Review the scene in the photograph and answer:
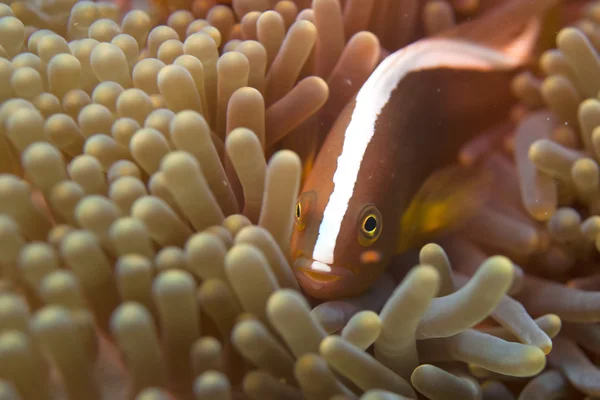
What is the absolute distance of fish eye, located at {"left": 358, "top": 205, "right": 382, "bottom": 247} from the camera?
1072 millimetres

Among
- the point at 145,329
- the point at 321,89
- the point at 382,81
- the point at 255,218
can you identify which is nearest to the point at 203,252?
the point at 145,329

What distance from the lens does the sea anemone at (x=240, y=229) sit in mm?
736

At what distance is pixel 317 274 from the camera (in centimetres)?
100

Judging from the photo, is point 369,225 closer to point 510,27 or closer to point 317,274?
point 317,274

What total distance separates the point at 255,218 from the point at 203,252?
26 centimetres

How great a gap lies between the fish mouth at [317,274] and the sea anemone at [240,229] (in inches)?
1.8

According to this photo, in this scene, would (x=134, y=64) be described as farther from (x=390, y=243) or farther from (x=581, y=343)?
(x=581, y=343)

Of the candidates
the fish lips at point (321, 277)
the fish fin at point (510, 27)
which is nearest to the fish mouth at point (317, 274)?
the fish lips at point (321, 277)

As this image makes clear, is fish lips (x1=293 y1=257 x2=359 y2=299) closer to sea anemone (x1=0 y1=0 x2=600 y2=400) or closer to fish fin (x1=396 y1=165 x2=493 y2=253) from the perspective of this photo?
sea anemone (x1=0 y1=0 x2=600 y2=400)

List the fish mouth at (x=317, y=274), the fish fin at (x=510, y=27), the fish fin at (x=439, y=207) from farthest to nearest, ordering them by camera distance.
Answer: the fish fin at (x=510, y=27), the fish fin at (x=439, y=207), the fish mouth at (x=317, y=274)

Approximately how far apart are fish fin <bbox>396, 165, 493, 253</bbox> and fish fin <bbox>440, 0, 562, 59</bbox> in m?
0.39

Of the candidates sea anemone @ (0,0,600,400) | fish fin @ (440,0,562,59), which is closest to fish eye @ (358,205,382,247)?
sea anemone @ (0,0,600,400)

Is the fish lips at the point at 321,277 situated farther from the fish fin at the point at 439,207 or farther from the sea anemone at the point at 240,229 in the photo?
the fish fin at the point at 439,207

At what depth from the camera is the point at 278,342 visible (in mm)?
838
